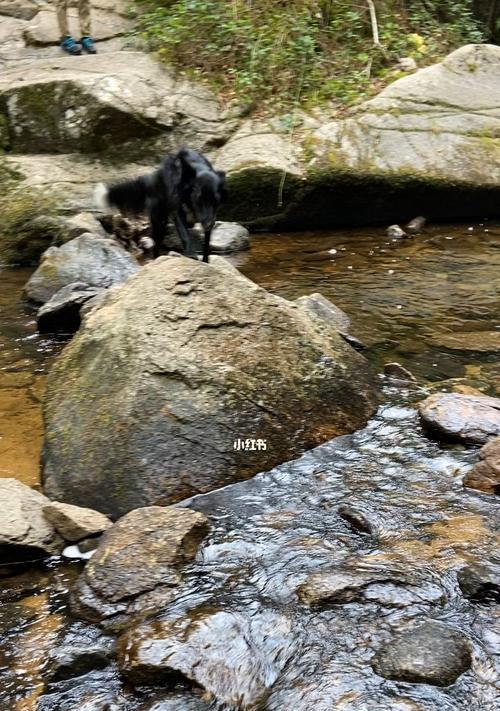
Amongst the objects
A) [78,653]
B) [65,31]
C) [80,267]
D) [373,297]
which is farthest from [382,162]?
[78,653]

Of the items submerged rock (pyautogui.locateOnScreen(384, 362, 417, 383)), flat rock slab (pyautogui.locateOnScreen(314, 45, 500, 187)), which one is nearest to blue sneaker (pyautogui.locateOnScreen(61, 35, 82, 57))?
flat rock slab (pyautogui.locateOnScreen(314, 45, 500, 187))

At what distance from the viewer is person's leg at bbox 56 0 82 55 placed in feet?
35.5

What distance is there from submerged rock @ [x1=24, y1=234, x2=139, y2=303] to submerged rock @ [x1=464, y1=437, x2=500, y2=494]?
397 centimetres

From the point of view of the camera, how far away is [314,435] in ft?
13.1

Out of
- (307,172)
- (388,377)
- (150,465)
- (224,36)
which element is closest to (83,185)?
(307,172)

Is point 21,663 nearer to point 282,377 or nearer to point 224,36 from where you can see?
point 282,377

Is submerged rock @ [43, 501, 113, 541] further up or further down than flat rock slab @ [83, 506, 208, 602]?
further down

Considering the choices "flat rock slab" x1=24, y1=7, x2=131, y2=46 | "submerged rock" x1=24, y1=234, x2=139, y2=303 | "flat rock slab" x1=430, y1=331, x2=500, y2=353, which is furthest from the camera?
"flat rock slab" x1=24, y1=7, x2=131, y2=46

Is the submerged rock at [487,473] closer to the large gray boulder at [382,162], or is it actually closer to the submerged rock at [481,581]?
the submerged rock at [481,581]

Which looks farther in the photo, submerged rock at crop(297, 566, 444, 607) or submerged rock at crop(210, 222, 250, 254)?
submerged rock at crop(210, 222, 250, 254)

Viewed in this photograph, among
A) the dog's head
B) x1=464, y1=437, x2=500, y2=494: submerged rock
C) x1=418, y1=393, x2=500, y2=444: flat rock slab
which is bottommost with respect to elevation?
x1=418, y1=393, x2=500, y2=444: flat rock slab

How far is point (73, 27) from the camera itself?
39.9ft

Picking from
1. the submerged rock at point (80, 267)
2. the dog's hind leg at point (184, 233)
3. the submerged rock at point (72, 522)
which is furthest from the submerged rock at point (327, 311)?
the submerged rock at point (72, 522)

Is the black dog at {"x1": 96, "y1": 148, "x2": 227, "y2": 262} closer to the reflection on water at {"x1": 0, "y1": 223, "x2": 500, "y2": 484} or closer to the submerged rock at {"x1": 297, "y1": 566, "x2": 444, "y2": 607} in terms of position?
the reflection on water at {"x1": 0, "y1": 223, "x2": 500, "y2": 484}
